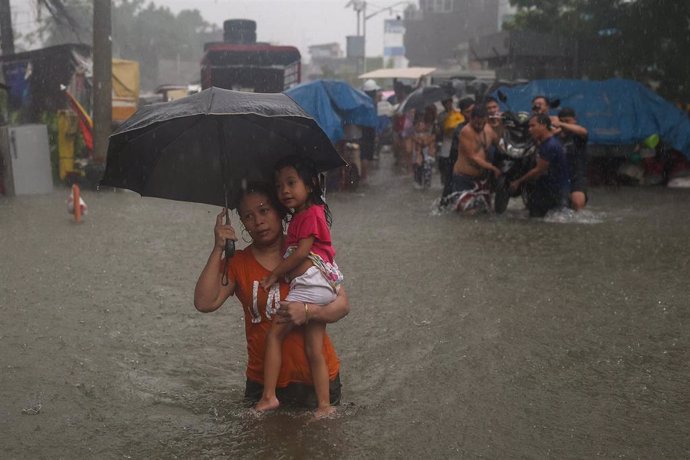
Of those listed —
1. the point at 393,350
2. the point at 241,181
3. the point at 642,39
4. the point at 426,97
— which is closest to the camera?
the point at 241,181

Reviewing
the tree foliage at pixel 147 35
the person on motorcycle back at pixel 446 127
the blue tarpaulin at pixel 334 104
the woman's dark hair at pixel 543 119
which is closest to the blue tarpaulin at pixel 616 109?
the person on motorcycle back at pixel 446 127

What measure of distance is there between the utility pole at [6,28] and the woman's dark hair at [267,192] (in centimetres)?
2441

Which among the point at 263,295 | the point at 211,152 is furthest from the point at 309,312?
the point at 211,152

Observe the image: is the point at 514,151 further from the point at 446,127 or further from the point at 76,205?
the point at 76,205

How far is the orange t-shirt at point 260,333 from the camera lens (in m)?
4.27

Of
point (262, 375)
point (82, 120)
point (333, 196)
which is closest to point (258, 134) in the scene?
point (262, 375)

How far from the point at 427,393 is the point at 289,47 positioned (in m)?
20.1

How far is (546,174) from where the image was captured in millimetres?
12023

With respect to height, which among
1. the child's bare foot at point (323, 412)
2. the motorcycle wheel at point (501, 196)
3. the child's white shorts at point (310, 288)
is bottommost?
the motorcycle wheel at point (501, 196)

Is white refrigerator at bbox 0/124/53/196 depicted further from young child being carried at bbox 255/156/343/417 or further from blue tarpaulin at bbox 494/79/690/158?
young child being carried at bbox 255/156/343/417

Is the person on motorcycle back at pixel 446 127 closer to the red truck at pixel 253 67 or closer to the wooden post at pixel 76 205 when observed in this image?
the wooden post at pixel 76 205

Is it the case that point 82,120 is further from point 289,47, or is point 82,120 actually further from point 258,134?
point 258,134

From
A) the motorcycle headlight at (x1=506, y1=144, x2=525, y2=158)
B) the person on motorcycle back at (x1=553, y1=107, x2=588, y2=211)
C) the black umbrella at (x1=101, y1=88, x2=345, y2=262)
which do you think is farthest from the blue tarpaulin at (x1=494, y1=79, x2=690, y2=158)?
the black umbrella at (x1=101, y1=88, x2=345, y2=262)

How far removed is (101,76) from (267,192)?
46.2ft
